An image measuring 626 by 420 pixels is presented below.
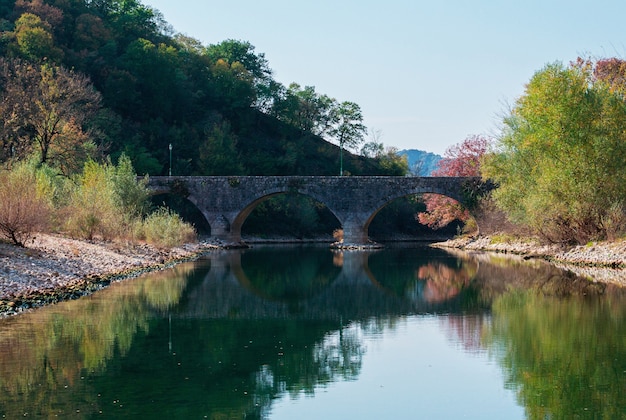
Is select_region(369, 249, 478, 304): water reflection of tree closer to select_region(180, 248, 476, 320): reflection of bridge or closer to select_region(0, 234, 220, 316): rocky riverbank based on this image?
select_region(180, 248, 476, 320): reflection of bridge

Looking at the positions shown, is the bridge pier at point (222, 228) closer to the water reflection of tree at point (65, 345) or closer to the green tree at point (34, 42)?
the green tree at point (34, 42)

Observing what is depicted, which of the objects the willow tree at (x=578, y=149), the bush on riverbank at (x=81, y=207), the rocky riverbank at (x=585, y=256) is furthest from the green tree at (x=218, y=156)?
the willow tree at (x=578, y=149)

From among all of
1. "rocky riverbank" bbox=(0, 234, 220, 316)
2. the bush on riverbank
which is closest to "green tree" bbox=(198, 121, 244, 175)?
the bush on riverbank

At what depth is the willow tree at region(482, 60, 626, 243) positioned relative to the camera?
32500mm

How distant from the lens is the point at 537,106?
3372 cm

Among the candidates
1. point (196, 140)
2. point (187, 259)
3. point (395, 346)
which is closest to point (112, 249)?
point (187, 259)

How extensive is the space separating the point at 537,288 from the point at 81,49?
5622cm

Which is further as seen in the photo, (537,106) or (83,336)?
(537,106)

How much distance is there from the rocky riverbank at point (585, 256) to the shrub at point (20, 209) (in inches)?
641

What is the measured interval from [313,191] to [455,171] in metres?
11.4

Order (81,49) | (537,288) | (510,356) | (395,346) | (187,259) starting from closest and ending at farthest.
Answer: (510,356) < (395,346) < (537,288) < (187,259) < (81,49)

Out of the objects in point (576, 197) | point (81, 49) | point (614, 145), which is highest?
point (81, 49)

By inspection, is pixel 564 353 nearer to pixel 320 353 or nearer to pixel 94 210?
pixel 320 353

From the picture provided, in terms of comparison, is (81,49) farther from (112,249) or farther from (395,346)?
(395,346)
